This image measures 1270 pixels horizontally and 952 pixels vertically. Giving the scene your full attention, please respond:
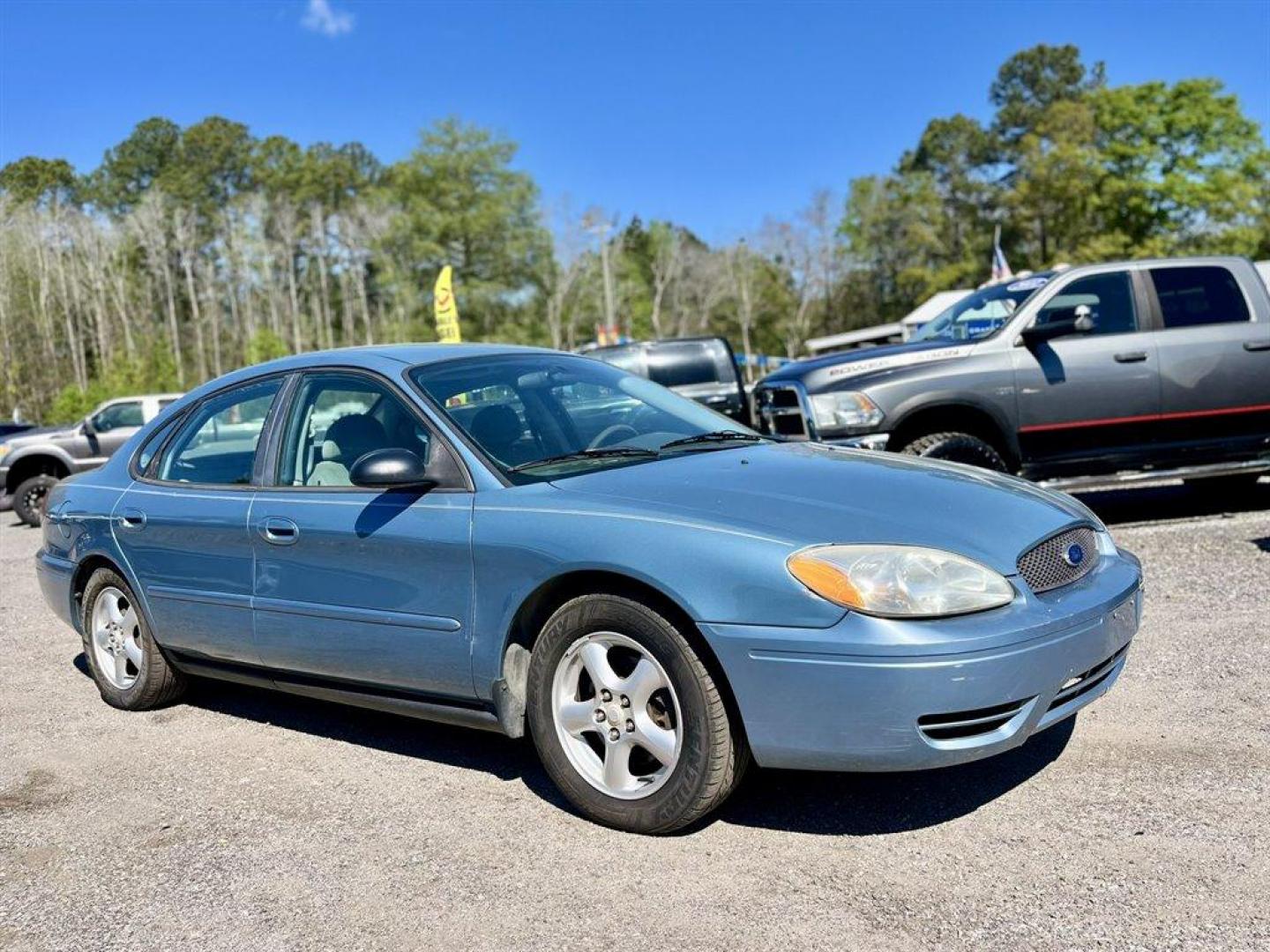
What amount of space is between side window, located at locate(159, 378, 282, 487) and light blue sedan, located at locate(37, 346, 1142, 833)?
0.02 m

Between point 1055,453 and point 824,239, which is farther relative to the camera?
point 824,239

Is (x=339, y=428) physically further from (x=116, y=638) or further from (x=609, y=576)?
(x=116, y=638)

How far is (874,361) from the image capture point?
25.8 feet

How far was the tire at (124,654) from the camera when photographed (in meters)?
4.91

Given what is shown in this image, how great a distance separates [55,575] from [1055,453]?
6.27 meters

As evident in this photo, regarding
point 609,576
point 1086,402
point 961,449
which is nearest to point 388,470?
point 609,576

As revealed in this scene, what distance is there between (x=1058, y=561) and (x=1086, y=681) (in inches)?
14.6

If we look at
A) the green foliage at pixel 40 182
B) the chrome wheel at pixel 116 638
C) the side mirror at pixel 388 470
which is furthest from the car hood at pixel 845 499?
the green foliage at pixel 40 182

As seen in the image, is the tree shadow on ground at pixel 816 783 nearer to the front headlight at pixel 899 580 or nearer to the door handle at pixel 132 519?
the front headlight at pixel 899 580

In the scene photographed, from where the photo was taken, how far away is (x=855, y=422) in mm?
7570

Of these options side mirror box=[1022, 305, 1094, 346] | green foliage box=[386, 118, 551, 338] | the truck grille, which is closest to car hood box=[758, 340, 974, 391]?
the truck grille

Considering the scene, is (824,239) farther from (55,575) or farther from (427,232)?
(55,575)

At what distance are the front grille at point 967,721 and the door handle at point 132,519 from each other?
11.3 ft

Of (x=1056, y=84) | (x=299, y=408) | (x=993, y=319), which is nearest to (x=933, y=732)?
(x=299, y=408)
